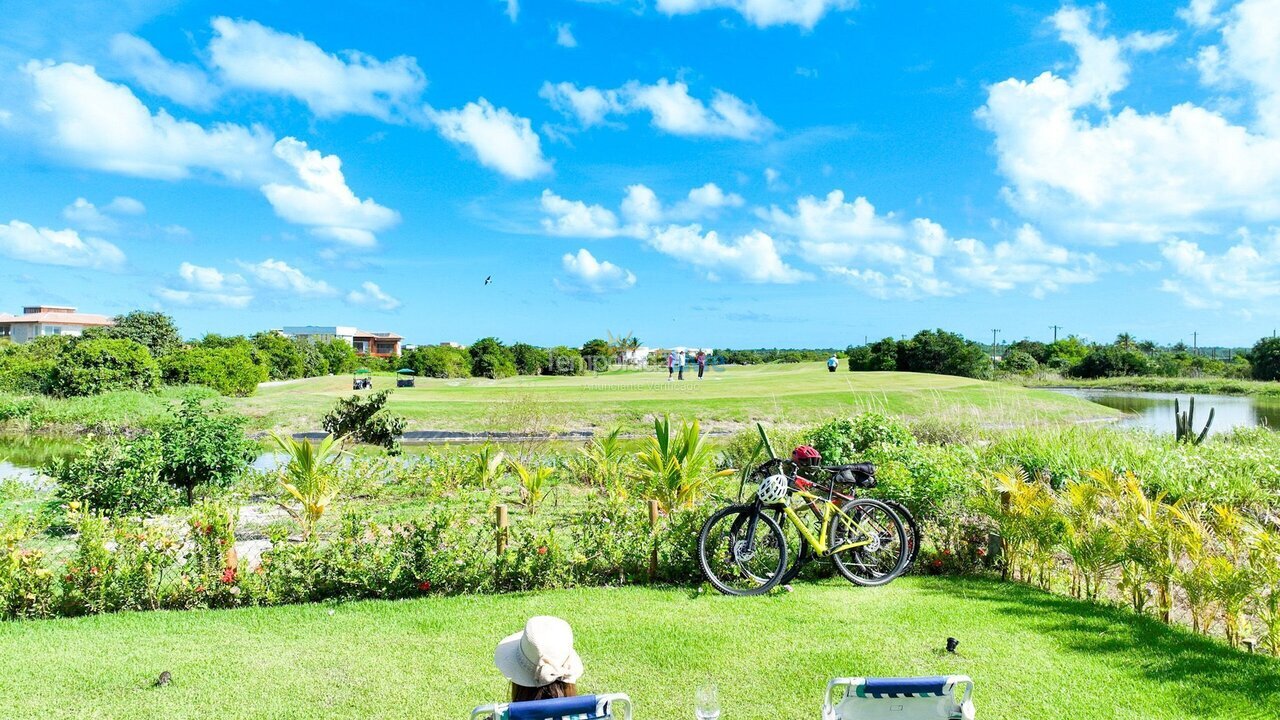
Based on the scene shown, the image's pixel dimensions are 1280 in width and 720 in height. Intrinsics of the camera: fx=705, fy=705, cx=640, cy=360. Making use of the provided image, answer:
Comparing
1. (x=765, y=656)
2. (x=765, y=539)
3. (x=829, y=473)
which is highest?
(x=829, y=473)

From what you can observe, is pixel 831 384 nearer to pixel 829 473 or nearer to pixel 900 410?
pixel 900 410

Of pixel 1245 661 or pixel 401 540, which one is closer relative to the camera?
pixel 1245 661

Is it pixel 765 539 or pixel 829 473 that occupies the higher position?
pixel 829 473

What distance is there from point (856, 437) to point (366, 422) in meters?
9.34

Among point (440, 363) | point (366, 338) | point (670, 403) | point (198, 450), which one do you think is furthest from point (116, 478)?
point (366, 338)

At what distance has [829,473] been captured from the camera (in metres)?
6.29

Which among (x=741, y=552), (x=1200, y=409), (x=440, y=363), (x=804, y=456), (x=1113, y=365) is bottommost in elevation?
(x=1200, y=409)

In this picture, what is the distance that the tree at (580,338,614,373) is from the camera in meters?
40.3

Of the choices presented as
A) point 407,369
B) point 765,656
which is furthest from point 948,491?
point 407,369

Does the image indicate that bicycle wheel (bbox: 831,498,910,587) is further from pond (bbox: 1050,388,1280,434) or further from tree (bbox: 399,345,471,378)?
tree (bbox: 399,345,471,378)

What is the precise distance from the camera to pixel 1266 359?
50.2m

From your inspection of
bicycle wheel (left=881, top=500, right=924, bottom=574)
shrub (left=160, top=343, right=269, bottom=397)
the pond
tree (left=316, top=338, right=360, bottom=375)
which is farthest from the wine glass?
tree (left=316, top=338, right=360, bottom=375)

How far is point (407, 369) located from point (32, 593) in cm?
3794

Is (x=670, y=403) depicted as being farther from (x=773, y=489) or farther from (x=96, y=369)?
(x=96, y=369)
